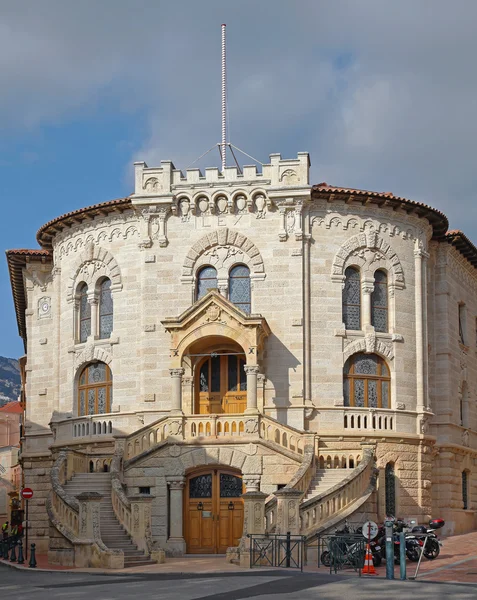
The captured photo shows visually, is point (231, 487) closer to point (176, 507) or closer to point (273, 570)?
point (176, 507)

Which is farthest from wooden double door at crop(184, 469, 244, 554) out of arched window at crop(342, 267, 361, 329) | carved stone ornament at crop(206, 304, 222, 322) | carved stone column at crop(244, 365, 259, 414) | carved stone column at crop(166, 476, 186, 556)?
arched window at crop(342, 267, 361, 329)

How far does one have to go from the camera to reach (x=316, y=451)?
3441cm

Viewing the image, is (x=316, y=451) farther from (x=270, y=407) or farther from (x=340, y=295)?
(x=340, y=295)

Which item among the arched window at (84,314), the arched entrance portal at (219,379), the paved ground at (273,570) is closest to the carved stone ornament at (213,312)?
the arched entrance portal at (219,379)

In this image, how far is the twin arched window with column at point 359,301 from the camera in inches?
1496

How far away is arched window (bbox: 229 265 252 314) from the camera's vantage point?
37.7 metres

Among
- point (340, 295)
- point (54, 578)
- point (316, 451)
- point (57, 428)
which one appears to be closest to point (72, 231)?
point (57, 428)

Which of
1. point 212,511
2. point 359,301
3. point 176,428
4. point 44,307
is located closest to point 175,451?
point 176,428

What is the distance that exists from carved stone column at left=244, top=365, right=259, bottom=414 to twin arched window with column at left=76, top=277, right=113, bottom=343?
22.9 ft

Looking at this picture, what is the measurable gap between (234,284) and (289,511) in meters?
10.9

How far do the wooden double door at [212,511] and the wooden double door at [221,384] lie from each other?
3.53 m

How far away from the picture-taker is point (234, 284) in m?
37.9

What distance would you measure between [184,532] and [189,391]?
522 centimetres

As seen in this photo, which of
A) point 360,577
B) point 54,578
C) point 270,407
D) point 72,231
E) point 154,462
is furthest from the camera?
point 72,231
